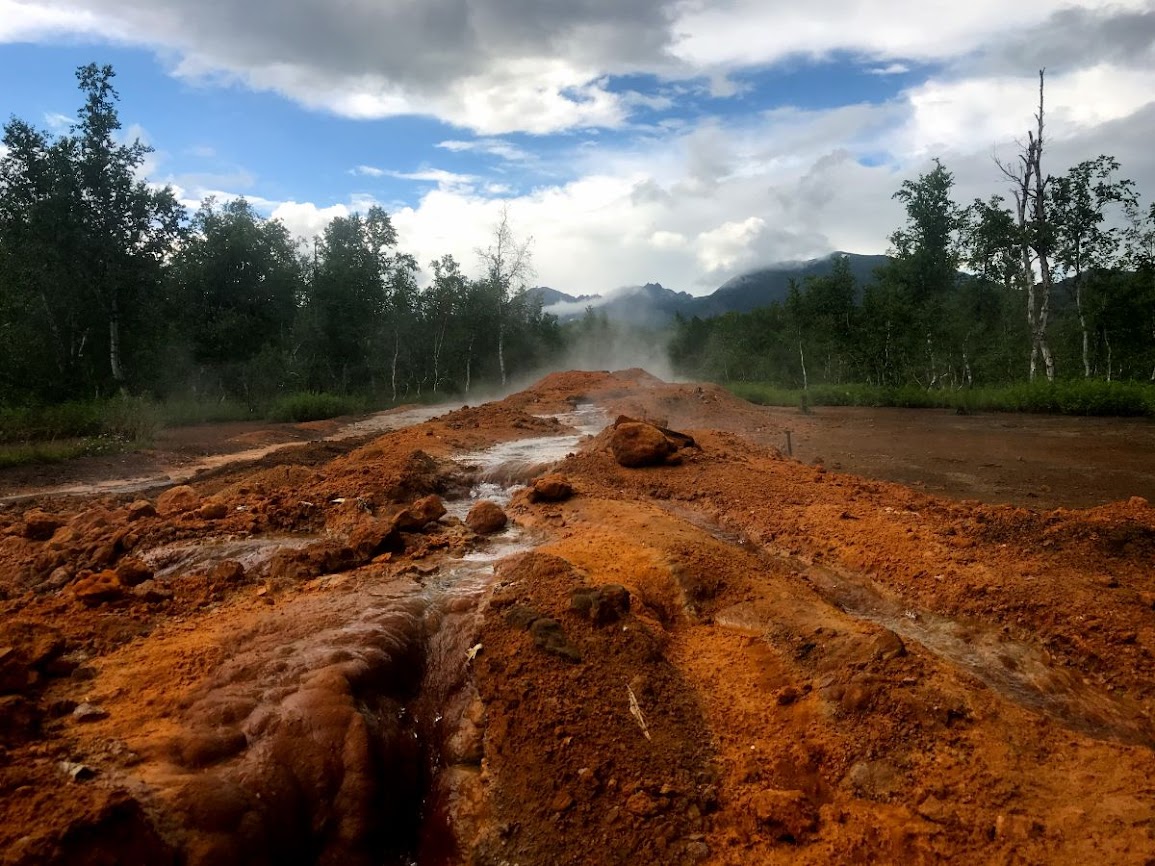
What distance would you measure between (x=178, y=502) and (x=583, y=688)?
21.1ft

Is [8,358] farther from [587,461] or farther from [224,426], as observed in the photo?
[587,461]

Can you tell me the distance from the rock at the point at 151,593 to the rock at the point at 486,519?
2920 mm

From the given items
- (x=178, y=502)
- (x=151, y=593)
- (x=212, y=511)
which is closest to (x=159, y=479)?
(x=178, y=502)

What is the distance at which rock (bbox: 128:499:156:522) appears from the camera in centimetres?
733

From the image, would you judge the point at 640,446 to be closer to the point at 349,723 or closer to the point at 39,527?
the point at 349,723

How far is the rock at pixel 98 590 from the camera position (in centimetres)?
492

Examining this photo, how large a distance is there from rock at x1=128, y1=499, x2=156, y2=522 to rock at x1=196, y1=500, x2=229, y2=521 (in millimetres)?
481

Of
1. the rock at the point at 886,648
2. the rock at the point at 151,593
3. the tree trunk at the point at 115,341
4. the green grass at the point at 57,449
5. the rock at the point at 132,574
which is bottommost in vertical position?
the rock at the point at 886,648

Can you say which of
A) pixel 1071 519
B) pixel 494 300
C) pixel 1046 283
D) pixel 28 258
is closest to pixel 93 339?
pixel 28 258

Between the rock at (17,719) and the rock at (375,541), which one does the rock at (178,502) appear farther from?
the rock at (17,719)

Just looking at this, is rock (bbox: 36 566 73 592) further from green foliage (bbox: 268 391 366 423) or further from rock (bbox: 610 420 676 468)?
green foliage (bbox: 268 391 366 423)

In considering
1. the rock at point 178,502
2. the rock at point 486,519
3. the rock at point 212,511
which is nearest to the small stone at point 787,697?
the rock at point 486,519

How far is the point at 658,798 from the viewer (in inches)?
133

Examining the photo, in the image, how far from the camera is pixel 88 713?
338 centimetres
